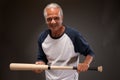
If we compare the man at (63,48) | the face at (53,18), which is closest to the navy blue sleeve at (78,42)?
the man at (63,48)

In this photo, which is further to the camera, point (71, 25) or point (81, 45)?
point (71, 25)

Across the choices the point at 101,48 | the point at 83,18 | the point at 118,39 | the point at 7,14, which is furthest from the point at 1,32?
the point at 118,39

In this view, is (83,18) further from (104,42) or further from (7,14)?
Result: (7,14)

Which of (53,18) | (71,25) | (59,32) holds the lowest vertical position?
(71,25)

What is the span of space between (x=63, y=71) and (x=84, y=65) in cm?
20

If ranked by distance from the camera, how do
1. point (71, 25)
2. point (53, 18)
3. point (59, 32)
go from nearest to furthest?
1. point (53, 18)
2. point (59, 32)
3. point (71, 25)

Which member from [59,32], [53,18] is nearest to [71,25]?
[59,32]

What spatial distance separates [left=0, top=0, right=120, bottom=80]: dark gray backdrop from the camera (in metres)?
2.97

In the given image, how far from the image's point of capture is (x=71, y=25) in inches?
119

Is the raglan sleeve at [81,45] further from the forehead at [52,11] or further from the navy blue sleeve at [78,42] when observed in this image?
the forehead at [52,11]

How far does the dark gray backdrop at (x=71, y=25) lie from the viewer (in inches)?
117

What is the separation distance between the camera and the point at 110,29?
9.73 ft

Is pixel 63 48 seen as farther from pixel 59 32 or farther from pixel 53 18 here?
pixel 53 18

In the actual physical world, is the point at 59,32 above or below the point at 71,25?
above
